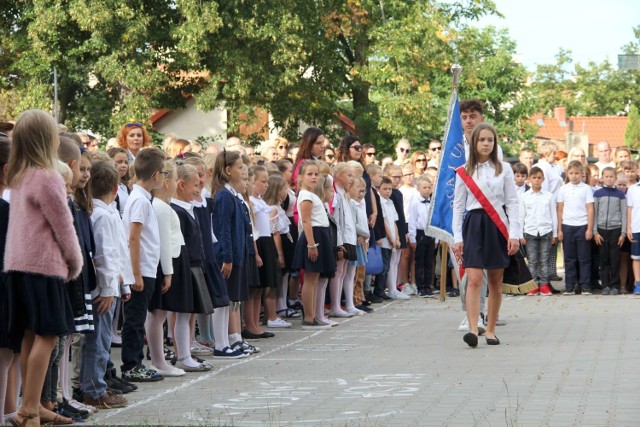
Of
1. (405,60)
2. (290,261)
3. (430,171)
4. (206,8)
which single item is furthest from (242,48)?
(290,261)

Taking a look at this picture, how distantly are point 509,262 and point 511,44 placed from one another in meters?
52.1

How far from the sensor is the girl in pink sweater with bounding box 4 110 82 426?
24.9 feet

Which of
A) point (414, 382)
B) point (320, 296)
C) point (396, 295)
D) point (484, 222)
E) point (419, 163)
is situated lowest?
point (414, 382)

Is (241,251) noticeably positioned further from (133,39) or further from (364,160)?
(133,39)

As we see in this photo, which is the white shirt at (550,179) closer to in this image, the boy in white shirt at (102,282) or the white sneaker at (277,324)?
the white sneaker at (277,324)

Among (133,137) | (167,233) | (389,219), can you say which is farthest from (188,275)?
(389,219)

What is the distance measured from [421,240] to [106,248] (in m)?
11.7

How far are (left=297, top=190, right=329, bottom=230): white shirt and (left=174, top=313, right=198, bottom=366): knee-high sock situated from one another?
400 centimetres

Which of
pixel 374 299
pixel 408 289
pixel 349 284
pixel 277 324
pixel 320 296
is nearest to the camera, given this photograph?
pixel 277 324

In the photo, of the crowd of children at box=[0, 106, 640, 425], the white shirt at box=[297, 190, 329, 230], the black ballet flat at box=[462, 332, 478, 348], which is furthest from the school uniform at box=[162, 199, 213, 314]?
the white shirt at box=[297, 190, 329, 230]

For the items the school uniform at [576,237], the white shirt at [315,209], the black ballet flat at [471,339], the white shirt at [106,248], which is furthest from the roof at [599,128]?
the white shirt at [106,248]

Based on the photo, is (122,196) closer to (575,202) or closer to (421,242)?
(421,242)

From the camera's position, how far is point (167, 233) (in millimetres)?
10336

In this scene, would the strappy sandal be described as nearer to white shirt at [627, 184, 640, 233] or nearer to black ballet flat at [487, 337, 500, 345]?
black ballet flat at [487, 337, 500, 345]
